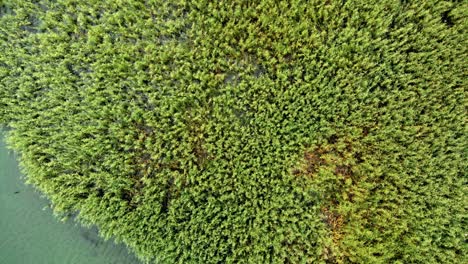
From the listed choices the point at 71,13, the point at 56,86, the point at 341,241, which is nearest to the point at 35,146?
the point at 56,86

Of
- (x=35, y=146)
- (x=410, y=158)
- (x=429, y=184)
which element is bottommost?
(x=35, y=146)

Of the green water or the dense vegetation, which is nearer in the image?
the dense vegetation

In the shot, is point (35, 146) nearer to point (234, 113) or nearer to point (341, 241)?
point (234, 113)

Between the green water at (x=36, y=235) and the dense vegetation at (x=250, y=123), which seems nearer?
the dense vegetation at (x=250, y=123)

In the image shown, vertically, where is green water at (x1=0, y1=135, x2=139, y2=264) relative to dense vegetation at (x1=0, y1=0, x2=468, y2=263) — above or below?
below
